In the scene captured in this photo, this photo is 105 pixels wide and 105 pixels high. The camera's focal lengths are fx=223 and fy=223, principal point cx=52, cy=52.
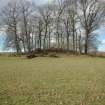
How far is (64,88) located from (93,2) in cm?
3772

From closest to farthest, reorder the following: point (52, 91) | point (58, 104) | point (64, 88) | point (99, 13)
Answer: point (58, 104), point (52, 91), point (64, 88), point (99, 13)

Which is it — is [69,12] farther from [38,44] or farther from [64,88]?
[64,88]

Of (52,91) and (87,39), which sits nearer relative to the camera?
(52,91)

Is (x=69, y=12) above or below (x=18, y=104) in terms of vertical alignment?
above

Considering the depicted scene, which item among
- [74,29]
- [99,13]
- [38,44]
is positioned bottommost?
[38,44]

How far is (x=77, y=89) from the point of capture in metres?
9.38

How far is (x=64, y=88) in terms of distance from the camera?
9.67 m

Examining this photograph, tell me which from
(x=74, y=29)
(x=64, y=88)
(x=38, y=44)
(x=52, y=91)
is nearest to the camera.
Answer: (x=52, y=91)

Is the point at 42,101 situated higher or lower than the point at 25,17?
lower

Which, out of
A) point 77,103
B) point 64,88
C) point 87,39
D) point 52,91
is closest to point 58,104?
point 77,103

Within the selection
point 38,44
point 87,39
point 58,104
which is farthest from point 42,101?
point 38,44

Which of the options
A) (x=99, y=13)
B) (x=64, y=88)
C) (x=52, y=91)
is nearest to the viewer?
(x=52, y=91)

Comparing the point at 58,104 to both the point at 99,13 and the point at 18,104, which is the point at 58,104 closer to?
the point at 18,104

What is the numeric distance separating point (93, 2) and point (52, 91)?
38.4m
